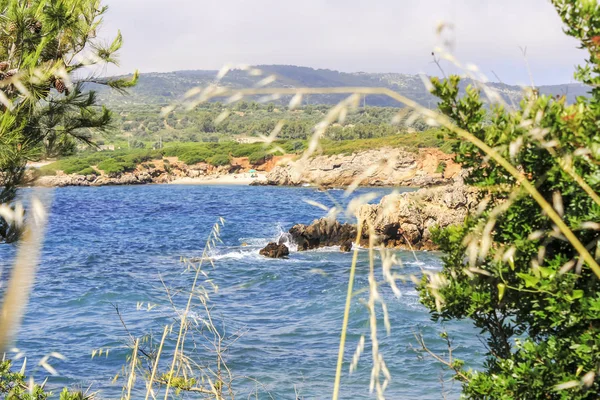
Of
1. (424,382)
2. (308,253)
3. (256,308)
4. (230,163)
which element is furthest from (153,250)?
(230,163)

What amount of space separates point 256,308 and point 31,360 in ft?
24.2

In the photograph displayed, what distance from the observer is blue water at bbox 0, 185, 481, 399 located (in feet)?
42.2

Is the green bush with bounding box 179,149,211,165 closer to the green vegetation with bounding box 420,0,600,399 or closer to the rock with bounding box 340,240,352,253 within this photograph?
the rock with bounding box 340,240,352,253

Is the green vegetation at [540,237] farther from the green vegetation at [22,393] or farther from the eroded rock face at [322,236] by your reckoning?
the eroded rock face at [322,236]

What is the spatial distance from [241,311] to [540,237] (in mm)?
16426

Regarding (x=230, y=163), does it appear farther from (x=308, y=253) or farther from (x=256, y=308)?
(x=256, y=308)

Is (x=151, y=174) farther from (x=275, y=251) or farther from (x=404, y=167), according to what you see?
(x=275, y=251)

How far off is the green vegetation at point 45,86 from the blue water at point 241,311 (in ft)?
11.4

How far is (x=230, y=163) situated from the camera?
305 feet

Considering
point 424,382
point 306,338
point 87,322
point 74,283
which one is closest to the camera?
point 424,382

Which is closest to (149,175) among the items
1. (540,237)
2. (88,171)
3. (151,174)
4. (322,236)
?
(151,174)

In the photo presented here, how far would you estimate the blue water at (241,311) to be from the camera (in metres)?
12.9

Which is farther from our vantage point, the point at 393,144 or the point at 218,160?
the point at 218,160

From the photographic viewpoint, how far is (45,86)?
28.3 ft
